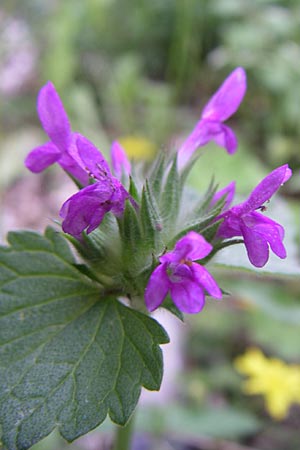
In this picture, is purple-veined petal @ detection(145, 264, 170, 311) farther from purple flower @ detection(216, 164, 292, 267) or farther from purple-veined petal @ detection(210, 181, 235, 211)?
purple-veined petal @ detection(210, 181, 235, 211)

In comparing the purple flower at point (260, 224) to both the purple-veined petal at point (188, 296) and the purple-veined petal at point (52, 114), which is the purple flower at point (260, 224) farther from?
the purple-veined petal at point (52, 114)

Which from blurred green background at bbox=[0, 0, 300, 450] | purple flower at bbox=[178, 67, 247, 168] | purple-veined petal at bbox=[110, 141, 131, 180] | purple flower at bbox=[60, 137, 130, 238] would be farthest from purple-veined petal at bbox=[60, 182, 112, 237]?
blurred green background at bbox=[0, 0, 300, 450]

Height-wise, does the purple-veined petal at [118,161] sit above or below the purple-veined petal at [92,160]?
below

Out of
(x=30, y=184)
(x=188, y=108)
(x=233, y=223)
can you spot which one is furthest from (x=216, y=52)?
(x=233, y=223)

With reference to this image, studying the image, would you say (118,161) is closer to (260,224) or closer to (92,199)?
(92,199)

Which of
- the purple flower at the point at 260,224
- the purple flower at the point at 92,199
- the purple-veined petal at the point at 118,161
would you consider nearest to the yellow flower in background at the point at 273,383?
the purple-veined petal at the point at 118,161

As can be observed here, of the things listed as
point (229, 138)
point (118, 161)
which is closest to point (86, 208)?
point (118, 161)
